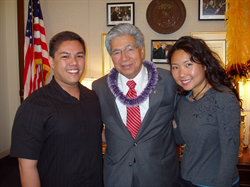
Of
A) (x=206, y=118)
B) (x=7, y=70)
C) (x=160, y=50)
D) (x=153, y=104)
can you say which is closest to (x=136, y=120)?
(x=153, y=104)

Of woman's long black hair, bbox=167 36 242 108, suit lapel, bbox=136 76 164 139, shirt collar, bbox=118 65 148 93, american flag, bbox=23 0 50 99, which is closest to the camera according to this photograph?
woman's long black hair, bbox=167 36 242 108

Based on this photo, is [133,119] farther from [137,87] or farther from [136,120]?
[137,87]

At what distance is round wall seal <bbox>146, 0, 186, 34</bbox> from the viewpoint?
115 inches

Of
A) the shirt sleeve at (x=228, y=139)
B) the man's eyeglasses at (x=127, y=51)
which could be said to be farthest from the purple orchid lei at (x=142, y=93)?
the shirt sleeve at (x=228, y=139)

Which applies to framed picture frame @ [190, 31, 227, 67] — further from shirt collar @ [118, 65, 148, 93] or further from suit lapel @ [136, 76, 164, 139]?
suit lapel @ [136, 76, 164, 139]

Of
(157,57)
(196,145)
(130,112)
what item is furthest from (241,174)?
(157,57)

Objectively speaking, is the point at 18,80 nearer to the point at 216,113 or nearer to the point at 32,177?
the point at 32,177

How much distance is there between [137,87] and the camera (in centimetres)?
173

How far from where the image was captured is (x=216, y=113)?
1.23 metres

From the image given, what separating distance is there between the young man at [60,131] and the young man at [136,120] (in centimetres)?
18

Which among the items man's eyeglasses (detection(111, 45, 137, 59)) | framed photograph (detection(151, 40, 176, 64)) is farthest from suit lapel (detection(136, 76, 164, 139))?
framed photograph (detection(151, 40, 176, 64))

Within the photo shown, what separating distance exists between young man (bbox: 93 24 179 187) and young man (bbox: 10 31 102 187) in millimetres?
178

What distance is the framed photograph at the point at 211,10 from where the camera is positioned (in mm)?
2893

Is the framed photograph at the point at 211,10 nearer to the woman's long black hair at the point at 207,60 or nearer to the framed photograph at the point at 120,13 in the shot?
the framed photograph at the point at 120,13
